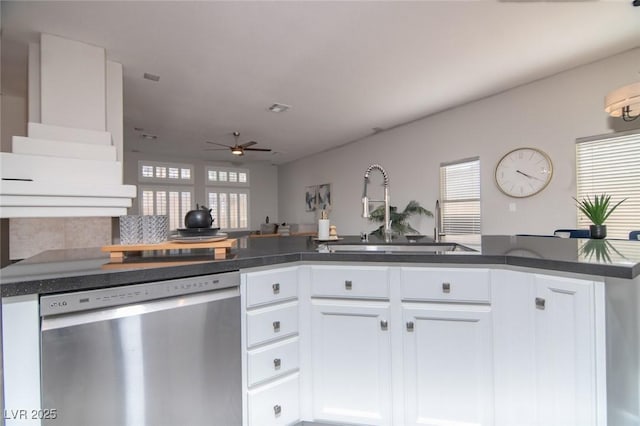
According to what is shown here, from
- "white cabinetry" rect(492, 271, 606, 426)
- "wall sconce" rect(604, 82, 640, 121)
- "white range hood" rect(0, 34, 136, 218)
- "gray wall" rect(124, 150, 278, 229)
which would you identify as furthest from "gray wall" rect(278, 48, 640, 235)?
"white range hood" rect(0, 34, 136, 218)

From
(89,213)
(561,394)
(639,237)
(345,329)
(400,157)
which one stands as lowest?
(561,394)

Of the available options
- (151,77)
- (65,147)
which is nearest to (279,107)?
(151,77)

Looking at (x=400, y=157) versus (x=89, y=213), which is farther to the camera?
(x=400, y=157)

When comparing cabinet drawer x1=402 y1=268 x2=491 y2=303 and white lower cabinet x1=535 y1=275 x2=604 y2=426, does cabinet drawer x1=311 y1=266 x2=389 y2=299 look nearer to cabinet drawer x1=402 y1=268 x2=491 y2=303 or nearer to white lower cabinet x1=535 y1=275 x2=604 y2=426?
cabinet drawer x1=402 y1=268 x2=491 y2=303

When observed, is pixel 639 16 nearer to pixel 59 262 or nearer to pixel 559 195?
pixel 559 195

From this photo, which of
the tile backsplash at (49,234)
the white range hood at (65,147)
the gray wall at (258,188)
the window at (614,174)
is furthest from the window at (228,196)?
the window at (614,174)

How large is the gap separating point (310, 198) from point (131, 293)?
22.6 feet

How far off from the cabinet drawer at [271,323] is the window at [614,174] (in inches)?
148

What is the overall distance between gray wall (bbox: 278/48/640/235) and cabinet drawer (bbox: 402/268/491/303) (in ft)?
10.3

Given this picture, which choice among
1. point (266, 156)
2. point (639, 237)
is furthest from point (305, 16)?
point (266, 156)

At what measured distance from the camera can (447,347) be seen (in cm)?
129

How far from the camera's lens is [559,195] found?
11.6 feet

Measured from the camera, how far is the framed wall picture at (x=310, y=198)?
25.2 feet

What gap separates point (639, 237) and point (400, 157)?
11.8ft
